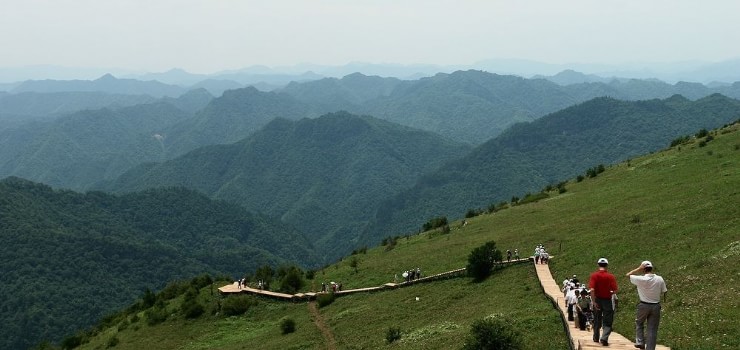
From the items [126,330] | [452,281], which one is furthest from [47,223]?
[452,281]

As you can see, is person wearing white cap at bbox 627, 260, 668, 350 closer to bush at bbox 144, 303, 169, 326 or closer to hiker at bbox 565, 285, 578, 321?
hiker at bbox 565, 285, 578, 321

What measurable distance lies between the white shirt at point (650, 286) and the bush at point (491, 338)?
5.27 meters

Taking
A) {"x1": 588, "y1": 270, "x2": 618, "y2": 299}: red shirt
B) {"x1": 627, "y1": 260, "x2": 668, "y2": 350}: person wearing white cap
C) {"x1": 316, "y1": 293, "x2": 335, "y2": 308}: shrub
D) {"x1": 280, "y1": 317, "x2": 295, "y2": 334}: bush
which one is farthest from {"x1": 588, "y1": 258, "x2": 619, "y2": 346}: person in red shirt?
{"x1": 316, "y1": 293, "x2": 335, "y2": 308}: shrub

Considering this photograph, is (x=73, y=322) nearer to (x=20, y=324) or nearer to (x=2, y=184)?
(x=20, y=324)

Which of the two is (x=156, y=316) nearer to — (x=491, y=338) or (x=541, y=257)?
(x=541, y=257)

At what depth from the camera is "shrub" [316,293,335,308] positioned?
150 ft

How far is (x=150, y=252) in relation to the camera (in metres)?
162

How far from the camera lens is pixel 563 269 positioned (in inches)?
1329

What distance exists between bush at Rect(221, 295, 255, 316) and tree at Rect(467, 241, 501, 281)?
2213cm

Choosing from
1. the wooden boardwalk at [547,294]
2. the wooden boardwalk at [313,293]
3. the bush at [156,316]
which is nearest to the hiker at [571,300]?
the wooden boardwalk at [547,294]

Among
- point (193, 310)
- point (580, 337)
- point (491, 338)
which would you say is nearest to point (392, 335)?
point (491, 338)

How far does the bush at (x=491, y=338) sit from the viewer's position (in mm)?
19797

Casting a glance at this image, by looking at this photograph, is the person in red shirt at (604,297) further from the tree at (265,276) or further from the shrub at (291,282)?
the tree at (265,276)

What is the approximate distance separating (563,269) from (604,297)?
55.7ft
